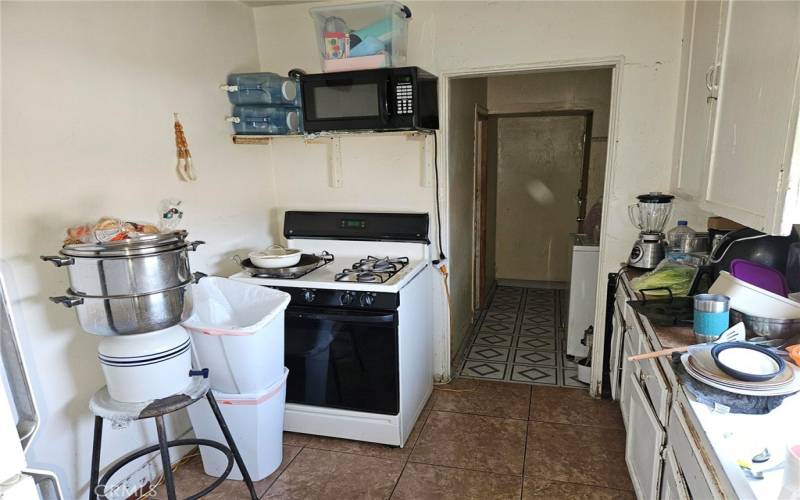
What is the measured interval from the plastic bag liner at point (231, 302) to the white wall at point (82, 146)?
0.26 metres

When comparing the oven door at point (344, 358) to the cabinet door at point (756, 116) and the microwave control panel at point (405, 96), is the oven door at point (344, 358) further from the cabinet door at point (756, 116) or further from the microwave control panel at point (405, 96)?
the cabinet door at point (756, 116)

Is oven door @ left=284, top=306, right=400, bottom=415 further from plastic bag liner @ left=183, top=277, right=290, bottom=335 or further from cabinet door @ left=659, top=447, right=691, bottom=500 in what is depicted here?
cabinet door @ left=659, top=447, right=691, bottom=500

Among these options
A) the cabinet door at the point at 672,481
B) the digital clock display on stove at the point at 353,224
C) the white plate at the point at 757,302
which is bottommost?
the cabinet door at the point at 672,481

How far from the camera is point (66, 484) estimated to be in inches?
71.5

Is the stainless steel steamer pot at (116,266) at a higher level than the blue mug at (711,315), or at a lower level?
higher

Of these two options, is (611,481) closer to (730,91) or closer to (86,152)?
(730,91)

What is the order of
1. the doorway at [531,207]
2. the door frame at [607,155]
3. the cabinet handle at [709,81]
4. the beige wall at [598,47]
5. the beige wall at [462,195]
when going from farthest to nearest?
1. the doorway at [531,207]
2. the beige wall at [462,195]
3. the door frame at [607,155]
4. the beige wall at [598,47]
5. the cabinet handle at [709,81]

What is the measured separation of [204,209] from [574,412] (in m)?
2.34

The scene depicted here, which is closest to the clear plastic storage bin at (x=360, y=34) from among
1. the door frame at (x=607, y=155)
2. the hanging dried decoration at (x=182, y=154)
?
the door frame at (x=607, y=155)

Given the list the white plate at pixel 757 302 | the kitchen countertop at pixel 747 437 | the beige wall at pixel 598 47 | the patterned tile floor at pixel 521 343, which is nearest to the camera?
the kitchen countertop at pixel 747 437

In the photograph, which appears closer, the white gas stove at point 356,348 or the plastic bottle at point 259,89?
the white gas stove at point 356,348

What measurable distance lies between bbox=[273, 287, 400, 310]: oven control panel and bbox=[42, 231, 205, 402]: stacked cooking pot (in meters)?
0.73

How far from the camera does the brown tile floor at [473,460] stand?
213 cm

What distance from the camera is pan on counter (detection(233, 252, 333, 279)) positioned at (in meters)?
2.47
